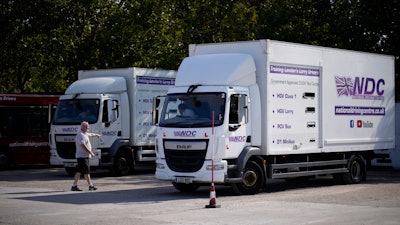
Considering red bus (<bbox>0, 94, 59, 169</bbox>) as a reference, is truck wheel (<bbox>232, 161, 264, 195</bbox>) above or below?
below

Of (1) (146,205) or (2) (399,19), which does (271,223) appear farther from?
(2) (399,19)

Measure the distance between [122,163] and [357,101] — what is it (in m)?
9.00

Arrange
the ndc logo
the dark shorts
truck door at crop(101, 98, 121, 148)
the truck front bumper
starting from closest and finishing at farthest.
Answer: the truck front bumper
the dark shorts
the ndc logo
truck door at crop(101, 98, 121, 148)

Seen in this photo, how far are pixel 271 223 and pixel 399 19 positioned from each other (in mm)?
21845

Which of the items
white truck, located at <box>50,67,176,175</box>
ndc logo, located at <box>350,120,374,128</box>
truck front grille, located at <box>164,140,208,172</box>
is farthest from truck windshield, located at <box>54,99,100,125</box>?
ndc logo, located at <box>350,120,374,128</box>

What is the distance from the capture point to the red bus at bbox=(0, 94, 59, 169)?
3189 centimetres

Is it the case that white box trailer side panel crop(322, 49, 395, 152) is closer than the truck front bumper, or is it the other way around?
the truck front bumper

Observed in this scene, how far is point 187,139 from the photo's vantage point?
64.0ft

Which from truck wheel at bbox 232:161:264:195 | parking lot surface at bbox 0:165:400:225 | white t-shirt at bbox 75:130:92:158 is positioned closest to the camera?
parking lot surface at bbox 0:165:400:225

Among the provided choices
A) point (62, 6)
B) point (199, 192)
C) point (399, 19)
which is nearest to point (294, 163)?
point (199, 192)

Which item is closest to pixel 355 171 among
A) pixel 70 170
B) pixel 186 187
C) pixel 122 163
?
pixel 186 187

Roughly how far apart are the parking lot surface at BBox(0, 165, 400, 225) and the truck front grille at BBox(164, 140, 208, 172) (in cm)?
77

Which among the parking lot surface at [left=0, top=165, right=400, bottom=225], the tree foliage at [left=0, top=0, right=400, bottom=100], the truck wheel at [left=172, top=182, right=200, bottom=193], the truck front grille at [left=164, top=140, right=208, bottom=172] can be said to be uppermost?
the tree foliage at [left=0, top=0, right=400, bottom=100]

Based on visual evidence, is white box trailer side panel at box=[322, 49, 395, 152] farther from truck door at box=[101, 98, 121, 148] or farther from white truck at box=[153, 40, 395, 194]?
truck door at box=[101, 98, 121, 148]
